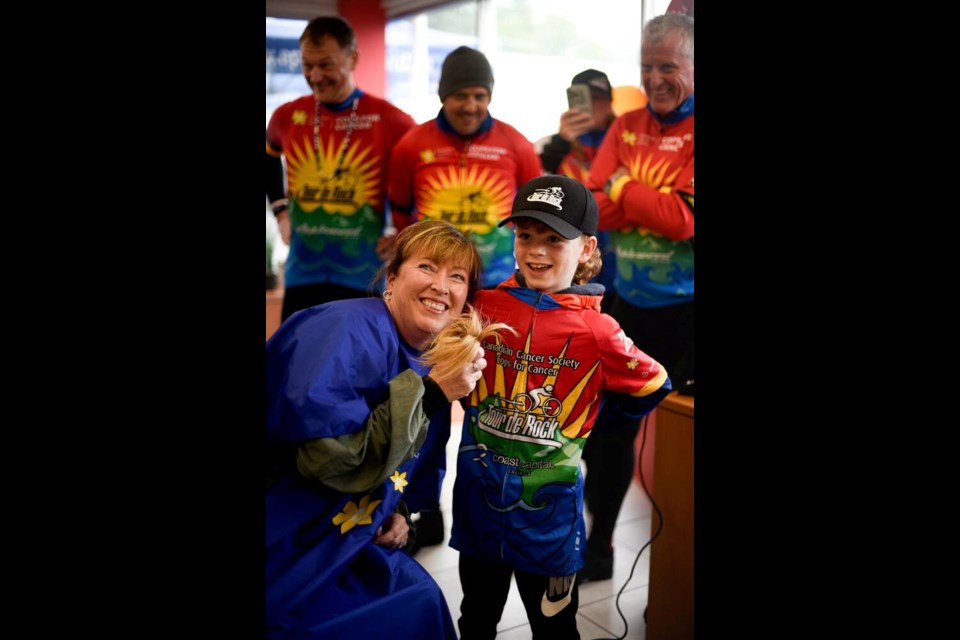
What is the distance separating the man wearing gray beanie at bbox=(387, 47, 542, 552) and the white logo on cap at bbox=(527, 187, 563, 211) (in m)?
0.92

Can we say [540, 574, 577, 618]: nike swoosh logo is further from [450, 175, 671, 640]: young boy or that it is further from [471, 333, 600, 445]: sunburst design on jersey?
[471, 333, 600, 445]: sunburst design on jersey

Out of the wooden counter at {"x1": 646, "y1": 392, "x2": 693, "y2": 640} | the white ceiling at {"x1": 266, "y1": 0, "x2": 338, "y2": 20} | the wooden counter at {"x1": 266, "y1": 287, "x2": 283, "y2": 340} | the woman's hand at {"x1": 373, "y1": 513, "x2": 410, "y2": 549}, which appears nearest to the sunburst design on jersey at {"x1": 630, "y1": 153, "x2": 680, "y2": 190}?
the wooden counter at {"x1": 646, "y1": 392, "x2": 693, "y2": 640}

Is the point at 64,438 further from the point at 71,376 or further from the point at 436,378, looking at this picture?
the point at 436,378

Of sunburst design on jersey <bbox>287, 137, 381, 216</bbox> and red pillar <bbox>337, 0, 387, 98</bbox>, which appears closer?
sunburst design on jersey <bbox>287, 137, 381, 216</bbox>

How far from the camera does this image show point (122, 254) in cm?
70

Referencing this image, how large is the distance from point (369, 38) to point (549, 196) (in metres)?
3.47

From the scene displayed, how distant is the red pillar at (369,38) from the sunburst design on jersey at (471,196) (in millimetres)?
2197

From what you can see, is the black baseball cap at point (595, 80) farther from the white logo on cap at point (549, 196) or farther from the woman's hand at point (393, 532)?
the woman's hand at point (393, 532)

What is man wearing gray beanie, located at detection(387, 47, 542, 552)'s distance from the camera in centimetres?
239

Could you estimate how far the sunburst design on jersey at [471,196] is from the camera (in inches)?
95.8
